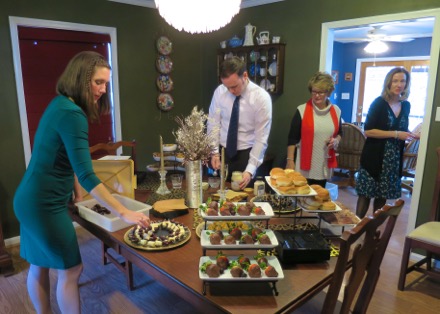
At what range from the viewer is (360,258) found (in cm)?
118

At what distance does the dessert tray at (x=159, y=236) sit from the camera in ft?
4.84

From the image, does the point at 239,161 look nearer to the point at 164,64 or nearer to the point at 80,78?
the point at 80,78

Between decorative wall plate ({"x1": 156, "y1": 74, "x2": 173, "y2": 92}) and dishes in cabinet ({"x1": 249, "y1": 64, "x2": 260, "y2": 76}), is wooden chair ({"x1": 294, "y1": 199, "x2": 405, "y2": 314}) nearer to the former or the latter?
dishes in cabinet ({"x1": 249, "y1": 64, "x2": 260, "y2": 76})

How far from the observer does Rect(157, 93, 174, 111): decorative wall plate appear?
4.16m

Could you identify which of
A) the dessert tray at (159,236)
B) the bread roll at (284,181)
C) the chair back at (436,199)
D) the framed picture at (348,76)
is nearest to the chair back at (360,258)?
the bread roll at (284,181)

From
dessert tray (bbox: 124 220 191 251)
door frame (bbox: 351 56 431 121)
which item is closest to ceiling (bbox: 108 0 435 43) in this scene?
door frame (bbox: 351 56 431 121)

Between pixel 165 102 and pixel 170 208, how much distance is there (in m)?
2.51

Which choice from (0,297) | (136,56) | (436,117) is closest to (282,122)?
(436,117)

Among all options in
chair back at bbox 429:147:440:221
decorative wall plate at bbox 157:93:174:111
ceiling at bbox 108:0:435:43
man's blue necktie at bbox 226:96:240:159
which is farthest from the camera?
ceiling at bbox 108:0:435:43

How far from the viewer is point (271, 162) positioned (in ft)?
12.7

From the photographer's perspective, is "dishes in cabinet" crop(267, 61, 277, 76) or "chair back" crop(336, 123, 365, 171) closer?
"dishes in cabinet" crop(267, 61, 277, 76)

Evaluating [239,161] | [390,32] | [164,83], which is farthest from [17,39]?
[390,32]

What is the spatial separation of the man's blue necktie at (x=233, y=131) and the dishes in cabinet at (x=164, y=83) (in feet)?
5.69

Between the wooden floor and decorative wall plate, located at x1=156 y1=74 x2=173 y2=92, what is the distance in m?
2.15
